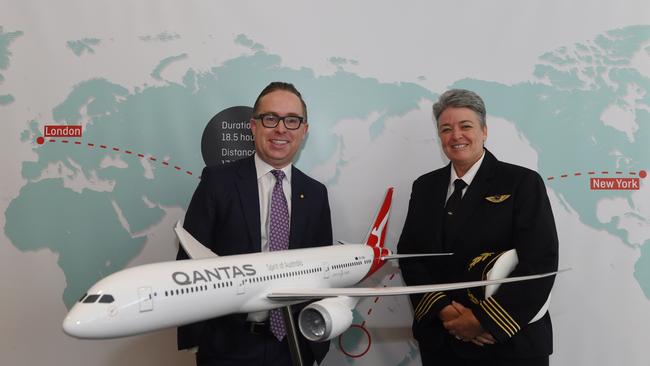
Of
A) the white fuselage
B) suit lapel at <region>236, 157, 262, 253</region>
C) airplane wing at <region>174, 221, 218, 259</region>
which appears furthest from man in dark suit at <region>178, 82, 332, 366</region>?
the white fuselage

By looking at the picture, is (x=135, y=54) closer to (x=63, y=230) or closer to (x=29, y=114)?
(x=29, y=114)

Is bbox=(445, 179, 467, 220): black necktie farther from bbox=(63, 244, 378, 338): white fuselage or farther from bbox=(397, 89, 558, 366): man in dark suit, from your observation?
bbox=(63, 244, 378, 338): white fuselage

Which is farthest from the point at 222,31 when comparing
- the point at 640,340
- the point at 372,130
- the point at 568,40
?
the point at 640,340

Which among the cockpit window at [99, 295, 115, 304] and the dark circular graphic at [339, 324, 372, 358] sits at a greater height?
the cockpit window at [99, 295, 115, 304]

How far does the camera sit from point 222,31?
3.42 m

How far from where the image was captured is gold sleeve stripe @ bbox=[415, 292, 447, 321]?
234cm

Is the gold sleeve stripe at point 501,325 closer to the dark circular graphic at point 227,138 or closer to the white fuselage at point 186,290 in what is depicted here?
the white fuselage at point 186,290

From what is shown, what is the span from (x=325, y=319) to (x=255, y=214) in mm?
712

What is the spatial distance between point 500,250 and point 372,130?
4.94ft

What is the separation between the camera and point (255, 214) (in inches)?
87.3

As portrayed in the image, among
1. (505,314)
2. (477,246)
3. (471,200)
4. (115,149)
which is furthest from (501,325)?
(115,149)

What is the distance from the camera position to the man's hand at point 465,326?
216 centimetres

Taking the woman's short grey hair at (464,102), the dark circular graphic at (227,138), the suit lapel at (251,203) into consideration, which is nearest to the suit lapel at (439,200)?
the woman's short grey hair at (464,102)

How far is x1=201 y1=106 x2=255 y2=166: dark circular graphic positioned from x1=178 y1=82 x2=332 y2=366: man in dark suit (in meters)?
0.95
